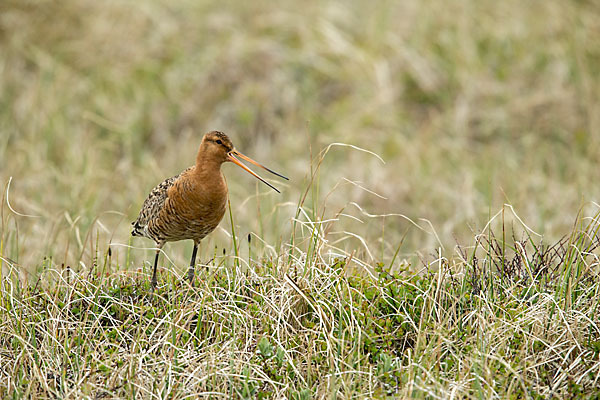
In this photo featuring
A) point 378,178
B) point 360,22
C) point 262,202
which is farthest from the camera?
point 360,22

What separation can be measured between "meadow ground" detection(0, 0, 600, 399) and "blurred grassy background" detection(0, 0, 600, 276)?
0.03 metres

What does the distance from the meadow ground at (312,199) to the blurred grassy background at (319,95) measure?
0.10 feet

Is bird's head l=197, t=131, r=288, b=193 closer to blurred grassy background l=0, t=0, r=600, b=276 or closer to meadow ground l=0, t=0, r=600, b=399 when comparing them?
meadow ground l=0, t=0, r=600, b=399

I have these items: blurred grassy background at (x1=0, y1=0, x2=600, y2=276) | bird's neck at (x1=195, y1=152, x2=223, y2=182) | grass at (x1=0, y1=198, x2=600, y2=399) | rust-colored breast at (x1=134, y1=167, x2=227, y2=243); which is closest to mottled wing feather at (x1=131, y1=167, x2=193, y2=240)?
rust-colored breast at (x1=134, y1=167, x2=227, y2=243)

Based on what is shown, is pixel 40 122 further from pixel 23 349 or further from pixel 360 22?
pixel 23 349

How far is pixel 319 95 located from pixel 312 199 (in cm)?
601

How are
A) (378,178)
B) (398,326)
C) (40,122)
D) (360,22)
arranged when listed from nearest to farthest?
(398,326) → (378,178) → (40,122) → (360,22)

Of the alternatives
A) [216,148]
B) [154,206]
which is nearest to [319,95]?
[154,206]

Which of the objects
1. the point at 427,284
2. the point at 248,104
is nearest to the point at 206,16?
the point at 248,104

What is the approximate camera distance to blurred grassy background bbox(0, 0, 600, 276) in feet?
28.3

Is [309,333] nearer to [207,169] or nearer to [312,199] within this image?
[312,199]

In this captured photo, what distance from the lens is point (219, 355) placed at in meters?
3.84

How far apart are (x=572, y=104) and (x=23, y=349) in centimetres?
774

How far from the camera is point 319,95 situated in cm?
1032
